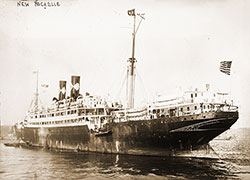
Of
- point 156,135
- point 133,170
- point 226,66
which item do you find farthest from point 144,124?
point 226,66

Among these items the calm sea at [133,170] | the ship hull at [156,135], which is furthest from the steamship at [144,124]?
the calm sea at [133,170]

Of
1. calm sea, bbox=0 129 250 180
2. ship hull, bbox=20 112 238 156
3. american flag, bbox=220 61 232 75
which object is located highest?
american flag, bbox=220 61 232 75

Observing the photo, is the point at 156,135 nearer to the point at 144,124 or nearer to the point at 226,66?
the point at 144,124

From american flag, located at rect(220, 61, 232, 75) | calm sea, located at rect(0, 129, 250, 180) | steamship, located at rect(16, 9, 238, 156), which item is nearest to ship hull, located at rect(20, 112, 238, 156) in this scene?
steamship, located at rect(16, 9, 238, 156)

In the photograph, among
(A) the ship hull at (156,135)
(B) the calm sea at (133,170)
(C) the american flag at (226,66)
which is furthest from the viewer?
(A) the ship hull at (156,135)

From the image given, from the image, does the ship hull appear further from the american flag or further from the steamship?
the american flag

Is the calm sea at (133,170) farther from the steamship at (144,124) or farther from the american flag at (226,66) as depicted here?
the american flag at (226,66)

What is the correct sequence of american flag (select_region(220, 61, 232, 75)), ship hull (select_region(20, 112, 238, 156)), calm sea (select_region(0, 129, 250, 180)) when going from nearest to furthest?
calm sea (select_region(0, 129, 250, 180))
american flag (select_region(220, 61, 232, 75))
ship hull (select_region(20, 112, 238, 156))

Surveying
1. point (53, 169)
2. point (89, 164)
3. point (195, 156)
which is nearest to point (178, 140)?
point (195, 156)
